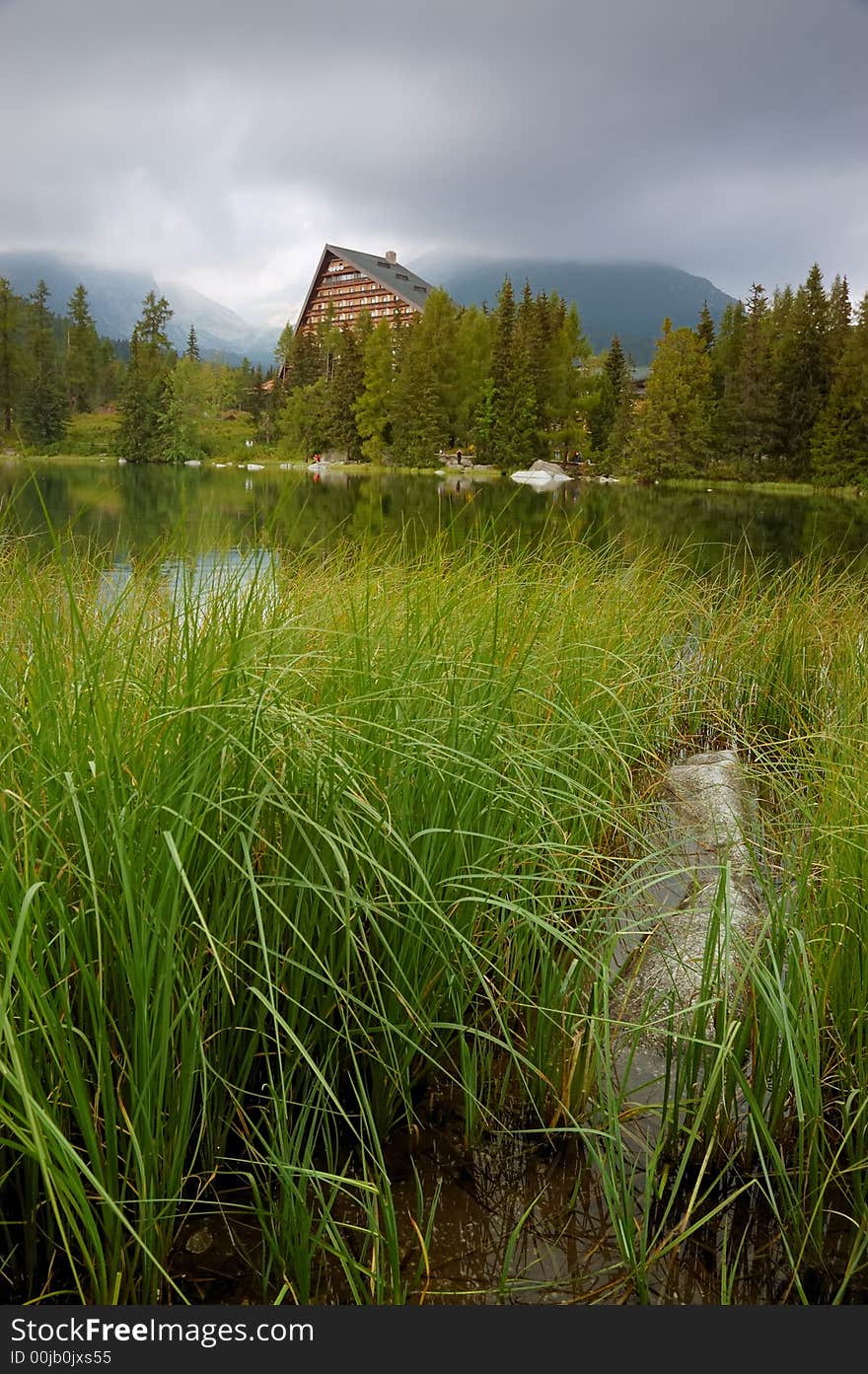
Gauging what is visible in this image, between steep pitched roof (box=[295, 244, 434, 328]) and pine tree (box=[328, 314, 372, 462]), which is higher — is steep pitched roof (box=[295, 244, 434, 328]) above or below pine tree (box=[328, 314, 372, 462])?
above

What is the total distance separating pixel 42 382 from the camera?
344 inches

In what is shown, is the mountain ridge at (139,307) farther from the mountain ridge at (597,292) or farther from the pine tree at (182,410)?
the mountain ridge at (597,292)

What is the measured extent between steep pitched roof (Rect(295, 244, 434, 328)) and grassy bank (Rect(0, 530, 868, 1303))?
439 inches

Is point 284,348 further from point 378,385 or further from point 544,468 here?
point 544,468

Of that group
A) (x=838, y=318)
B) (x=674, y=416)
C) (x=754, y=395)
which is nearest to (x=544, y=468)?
(x=674, y=416)

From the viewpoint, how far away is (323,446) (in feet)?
37.5

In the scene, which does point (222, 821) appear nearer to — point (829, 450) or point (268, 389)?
point (268, 389)

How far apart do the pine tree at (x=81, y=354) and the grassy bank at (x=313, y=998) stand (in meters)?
8.76

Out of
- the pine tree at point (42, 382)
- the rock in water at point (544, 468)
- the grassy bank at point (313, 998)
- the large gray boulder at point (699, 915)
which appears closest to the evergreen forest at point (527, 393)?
the rock in water at point (544, 468)

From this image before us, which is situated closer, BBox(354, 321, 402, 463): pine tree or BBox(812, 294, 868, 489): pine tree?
BBox(812, 294, 868, 489): pine tree

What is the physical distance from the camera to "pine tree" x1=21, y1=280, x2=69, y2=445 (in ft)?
28.0

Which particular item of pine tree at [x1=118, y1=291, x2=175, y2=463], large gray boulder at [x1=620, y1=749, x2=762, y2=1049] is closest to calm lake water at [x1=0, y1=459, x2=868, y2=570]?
pine tree at [x1=118, y1=291, x2=175, y2=463]

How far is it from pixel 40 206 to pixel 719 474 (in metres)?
8.60

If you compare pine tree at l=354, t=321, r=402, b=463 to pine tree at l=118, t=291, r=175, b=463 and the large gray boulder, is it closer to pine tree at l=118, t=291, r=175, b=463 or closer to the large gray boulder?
pine tree at l=118, t=291, r=175, b=463
